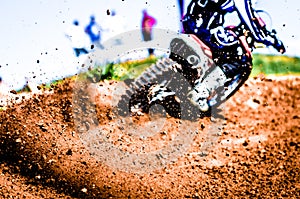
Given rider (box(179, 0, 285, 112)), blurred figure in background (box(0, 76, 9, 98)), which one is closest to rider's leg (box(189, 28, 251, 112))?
rider (box(179, 0, 285, 112))

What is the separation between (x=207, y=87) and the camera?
625cm

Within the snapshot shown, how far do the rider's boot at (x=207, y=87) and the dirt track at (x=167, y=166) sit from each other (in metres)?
0.49

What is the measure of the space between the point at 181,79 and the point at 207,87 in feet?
2.06

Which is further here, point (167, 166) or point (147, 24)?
point (147, 24)

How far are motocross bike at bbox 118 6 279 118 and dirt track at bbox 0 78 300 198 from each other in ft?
1.56

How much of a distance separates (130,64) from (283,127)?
205 inches

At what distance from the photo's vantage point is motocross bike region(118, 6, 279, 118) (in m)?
6.05

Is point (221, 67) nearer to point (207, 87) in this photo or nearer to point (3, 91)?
point (207, 87)

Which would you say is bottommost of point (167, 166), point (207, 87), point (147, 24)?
point (167, 166)

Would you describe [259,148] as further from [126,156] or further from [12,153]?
[12,153]

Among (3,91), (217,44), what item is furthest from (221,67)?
(3,91)

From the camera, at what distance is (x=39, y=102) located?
21.8 feet

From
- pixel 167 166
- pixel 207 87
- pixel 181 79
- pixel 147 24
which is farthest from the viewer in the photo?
pixel 147 24

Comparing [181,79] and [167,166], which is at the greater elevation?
[181,79]
